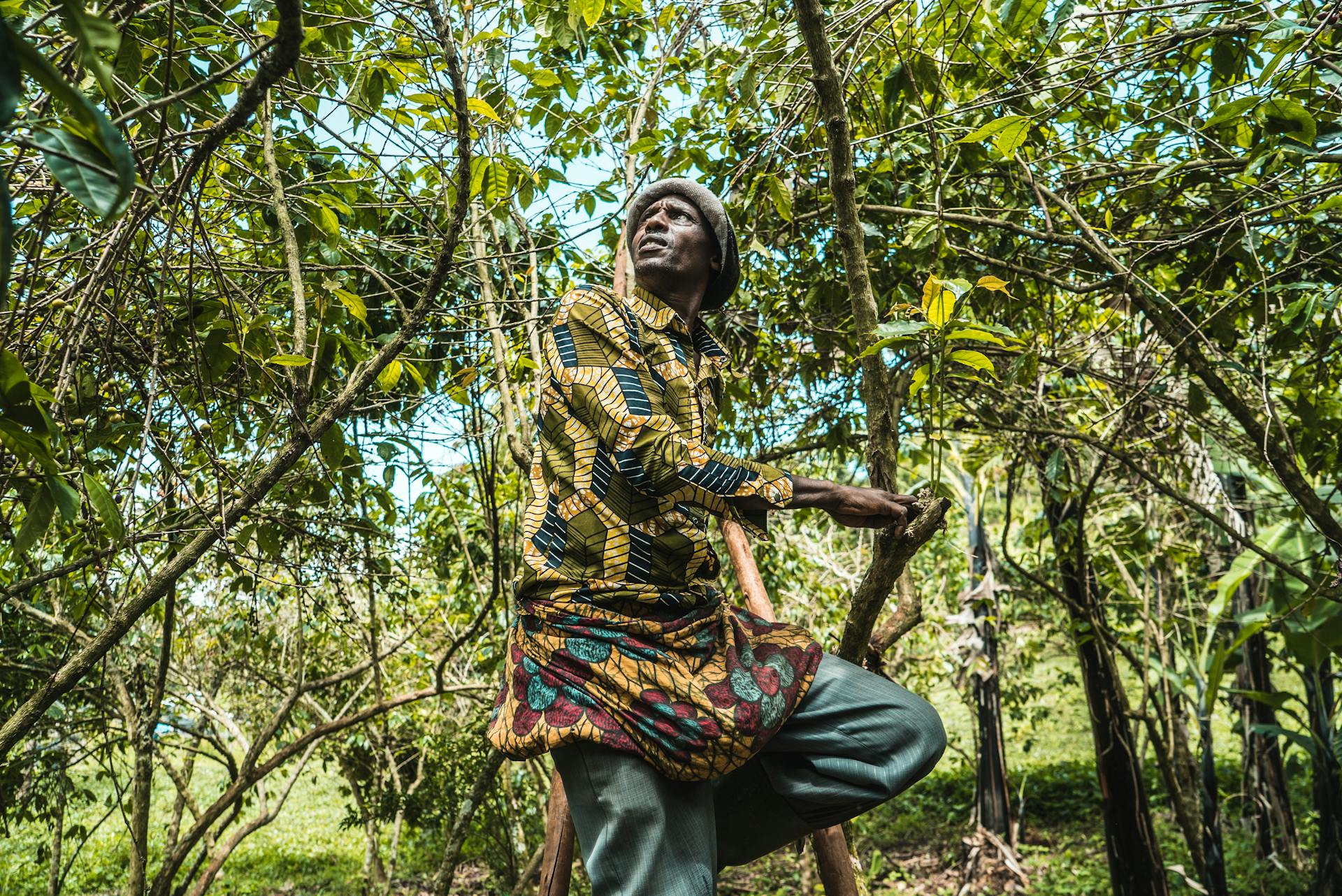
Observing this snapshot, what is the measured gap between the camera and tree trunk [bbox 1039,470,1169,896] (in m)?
4.95

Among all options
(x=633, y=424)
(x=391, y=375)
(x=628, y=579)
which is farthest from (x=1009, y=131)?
(x=391, y=375)

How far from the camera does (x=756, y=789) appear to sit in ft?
6.52

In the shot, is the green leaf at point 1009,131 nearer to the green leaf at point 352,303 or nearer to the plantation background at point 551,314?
the plantation background at point 551,314

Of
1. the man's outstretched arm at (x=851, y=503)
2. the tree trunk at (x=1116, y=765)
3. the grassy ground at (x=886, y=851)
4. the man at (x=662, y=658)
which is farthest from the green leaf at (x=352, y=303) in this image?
the grassy ground at (x=886, y=851)

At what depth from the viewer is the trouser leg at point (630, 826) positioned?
162 centimetres

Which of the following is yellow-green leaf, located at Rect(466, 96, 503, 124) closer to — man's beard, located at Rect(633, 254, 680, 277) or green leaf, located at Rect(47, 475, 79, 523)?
man's beard, located at Rect(633, 254, 680, 277)

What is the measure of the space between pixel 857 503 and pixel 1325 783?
4.85 m

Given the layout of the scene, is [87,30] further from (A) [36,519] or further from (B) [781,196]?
(B) [781,196]

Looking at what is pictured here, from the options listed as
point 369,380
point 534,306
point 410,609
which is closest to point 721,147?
point 534,306

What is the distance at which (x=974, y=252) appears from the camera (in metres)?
2.74

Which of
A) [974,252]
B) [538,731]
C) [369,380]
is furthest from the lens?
[974,252]

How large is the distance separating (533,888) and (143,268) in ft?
19.0

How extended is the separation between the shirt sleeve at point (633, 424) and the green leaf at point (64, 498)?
806 mm

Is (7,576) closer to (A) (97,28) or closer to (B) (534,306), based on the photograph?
(B) (534,306)
